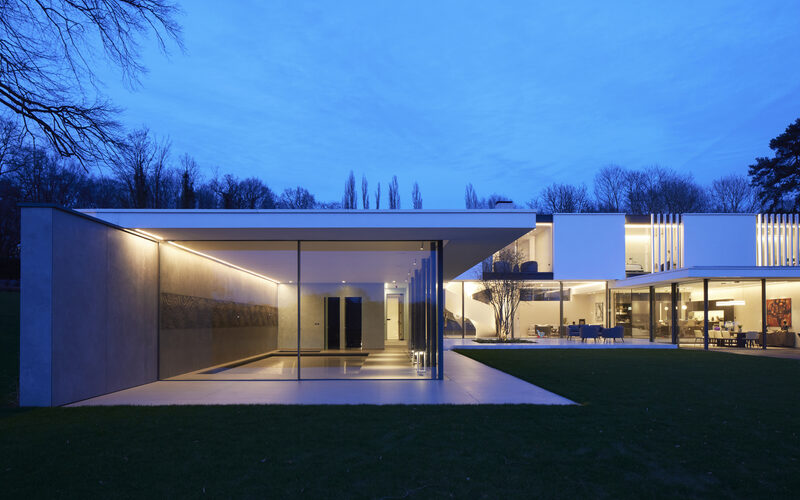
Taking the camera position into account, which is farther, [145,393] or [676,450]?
[145,393]

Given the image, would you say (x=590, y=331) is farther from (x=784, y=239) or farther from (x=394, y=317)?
(x=394, y=317)

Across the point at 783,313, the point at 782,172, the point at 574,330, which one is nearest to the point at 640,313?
the point at 574,330

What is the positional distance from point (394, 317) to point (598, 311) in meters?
15.9

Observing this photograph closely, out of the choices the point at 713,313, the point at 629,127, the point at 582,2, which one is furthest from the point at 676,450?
the point at 629,127

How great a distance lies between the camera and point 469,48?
77938mm

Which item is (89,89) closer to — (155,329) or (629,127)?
(155,329)

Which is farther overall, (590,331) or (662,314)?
(662,314)

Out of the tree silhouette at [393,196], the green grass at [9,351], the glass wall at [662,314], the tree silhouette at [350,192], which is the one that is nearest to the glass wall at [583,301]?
the glass wall at [662,314]

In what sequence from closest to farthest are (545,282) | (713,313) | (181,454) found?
(181,454)
(713,313)
(545,282)

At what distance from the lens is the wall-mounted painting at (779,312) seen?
63.3 ft

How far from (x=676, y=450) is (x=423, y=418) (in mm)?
2776

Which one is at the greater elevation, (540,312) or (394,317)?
(394,317)

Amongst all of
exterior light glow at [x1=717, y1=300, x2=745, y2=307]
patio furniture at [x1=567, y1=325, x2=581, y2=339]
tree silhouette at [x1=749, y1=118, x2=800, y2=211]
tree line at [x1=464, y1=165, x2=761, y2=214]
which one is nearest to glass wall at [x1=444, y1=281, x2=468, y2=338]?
patio furniture at [x1=567, y1=325, x2=581, y2=339]

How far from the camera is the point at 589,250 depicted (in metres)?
23.6
